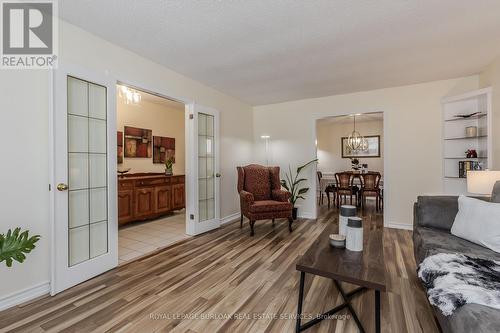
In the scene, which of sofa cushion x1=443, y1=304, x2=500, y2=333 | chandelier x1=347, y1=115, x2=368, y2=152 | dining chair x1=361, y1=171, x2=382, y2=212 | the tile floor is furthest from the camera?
chandelier x1=347, y1=115, x2=368, y2=152

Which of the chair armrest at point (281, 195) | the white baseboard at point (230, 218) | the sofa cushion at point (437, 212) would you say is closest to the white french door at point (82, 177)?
the white baseboard at point (230, 218)

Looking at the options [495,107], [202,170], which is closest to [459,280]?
[495,107]

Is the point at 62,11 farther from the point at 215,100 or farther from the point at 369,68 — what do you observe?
the point at 369,68

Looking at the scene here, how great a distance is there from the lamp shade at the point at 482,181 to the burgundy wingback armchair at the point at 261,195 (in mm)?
2226

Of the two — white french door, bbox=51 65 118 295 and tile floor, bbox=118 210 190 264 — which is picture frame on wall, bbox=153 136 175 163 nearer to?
tile floor, bbox=118 210 190 264

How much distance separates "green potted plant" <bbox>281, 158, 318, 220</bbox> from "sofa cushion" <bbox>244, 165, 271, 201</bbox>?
1.79 ft

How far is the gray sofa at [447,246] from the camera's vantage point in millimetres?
969

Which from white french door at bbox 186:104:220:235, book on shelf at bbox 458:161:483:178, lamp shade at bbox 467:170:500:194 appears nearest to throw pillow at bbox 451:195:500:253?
lamp shade at bbox 467:170:500:194

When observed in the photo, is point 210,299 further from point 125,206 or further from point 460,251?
point 125,206

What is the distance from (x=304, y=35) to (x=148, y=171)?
4.19m

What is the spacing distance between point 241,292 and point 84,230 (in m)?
1.63

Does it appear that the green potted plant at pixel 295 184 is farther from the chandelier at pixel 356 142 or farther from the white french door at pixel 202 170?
the chandelier at pixel 356 142

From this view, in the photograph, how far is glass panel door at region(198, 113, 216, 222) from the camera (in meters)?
3.69

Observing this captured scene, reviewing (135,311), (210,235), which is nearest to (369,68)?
(210,235)
